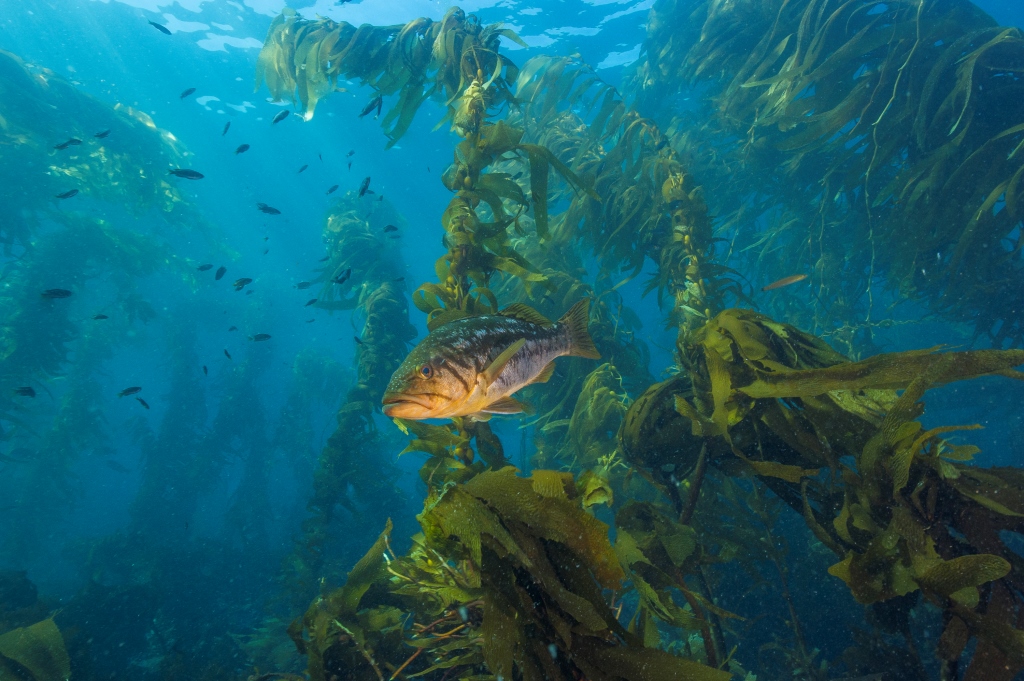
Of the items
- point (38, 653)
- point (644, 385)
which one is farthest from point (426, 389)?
point (644, 385)

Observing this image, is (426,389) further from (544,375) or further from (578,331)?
(578,331)

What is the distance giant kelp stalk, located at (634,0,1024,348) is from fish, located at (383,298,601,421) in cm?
537

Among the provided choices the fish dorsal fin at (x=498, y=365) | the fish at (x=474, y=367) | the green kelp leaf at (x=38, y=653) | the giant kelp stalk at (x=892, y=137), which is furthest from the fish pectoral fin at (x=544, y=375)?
A: the giant kelp stalk at (x=892, y=137)

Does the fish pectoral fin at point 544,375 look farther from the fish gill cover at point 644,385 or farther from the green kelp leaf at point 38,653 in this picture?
the green kelp leaf at point 38,653

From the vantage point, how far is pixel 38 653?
3.09 metres

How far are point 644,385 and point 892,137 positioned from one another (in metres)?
4.53

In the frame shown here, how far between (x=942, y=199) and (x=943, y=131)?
804 mm

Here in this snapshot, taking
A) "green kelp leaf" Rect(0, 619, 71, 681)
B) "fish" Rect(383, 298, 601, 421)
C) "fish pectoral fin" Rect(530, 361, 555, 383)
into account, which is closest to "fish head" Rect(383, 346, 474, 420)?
"fish" Rect(383, 298, 601, 421)

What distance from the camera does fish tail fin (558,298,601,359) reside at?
2.38 meters

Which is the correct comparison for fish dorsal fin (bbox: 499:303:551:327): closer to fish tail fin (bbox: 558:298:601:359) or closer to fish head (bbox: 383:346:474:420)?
fish tail fin (bbox: 558:298:601:359)

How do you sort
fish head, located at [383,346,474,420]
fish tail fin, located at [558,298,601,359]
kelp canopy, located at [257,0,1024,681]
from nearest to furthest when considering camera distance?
kelp canopy, located at [257,0,1024,681], fish head, located at [383,346,474,420], fish tail fin, located at [558,298,601,359]

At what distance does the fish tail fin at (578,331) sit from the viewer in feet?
7.80

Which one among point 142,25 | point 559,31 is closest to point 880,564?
point 559,31

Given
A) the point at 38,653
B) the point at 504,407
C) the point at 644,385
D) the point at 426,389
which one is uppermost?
the point at 426,389
